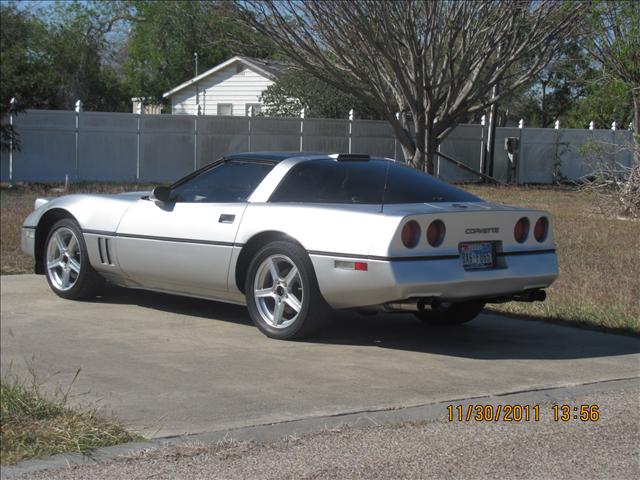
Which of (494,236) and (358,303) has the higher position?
(494,236)

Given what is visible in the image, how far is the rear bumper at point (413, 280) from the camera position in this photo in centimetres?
628

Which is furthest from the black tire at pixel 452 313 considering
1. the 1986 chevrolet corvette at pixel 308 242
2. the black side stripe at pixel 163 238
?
the black side stripe at pixel 163 238

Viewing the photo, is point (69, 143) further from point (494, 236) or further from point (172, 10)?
point (172, 10)

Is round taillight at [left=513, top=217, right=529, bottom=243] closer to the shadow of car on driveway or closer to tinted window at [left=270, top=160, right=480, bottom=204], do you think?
tinted window at [left=270, top=160, right=480, bottom=204]

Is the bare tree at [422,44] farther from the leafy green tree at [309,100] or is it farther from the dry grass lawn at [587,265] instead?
the leafy green tree at [309,100]

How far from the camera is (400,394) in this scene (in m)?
5.54

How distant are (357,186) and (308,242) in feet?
2.29

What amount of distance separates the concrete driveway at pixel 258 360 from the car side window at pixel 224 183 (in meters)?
0.98

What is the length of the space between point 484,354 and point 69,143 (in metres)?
19.4

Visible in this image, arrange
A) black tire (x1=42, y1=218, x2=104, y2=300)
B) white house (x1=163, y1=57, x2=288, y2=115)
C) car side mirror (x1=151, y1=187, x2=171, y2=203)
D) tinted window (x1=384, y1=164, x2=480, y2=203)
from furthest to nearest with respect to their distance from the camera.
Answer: white house (x1=163, y1=57, x2=288, y2=115) → black tire (x1=42, y1=218, x2=104, y2=300) → car side mirror (x1=151, y1=187, x2=171, y2=203) → tinted window (x1=384, y1=164, x2=480, y2=203)

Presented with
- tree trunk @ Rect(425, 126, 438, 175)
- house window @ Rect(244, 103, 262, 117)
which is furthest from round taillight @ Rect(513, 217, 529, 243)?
house window @ Rect(244, 103, 262, 117)

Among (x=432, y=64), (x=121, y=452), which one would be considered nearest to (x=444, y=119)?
(x=432, y=64)

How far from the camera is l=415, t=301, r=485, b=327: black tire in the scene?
7.65 m
